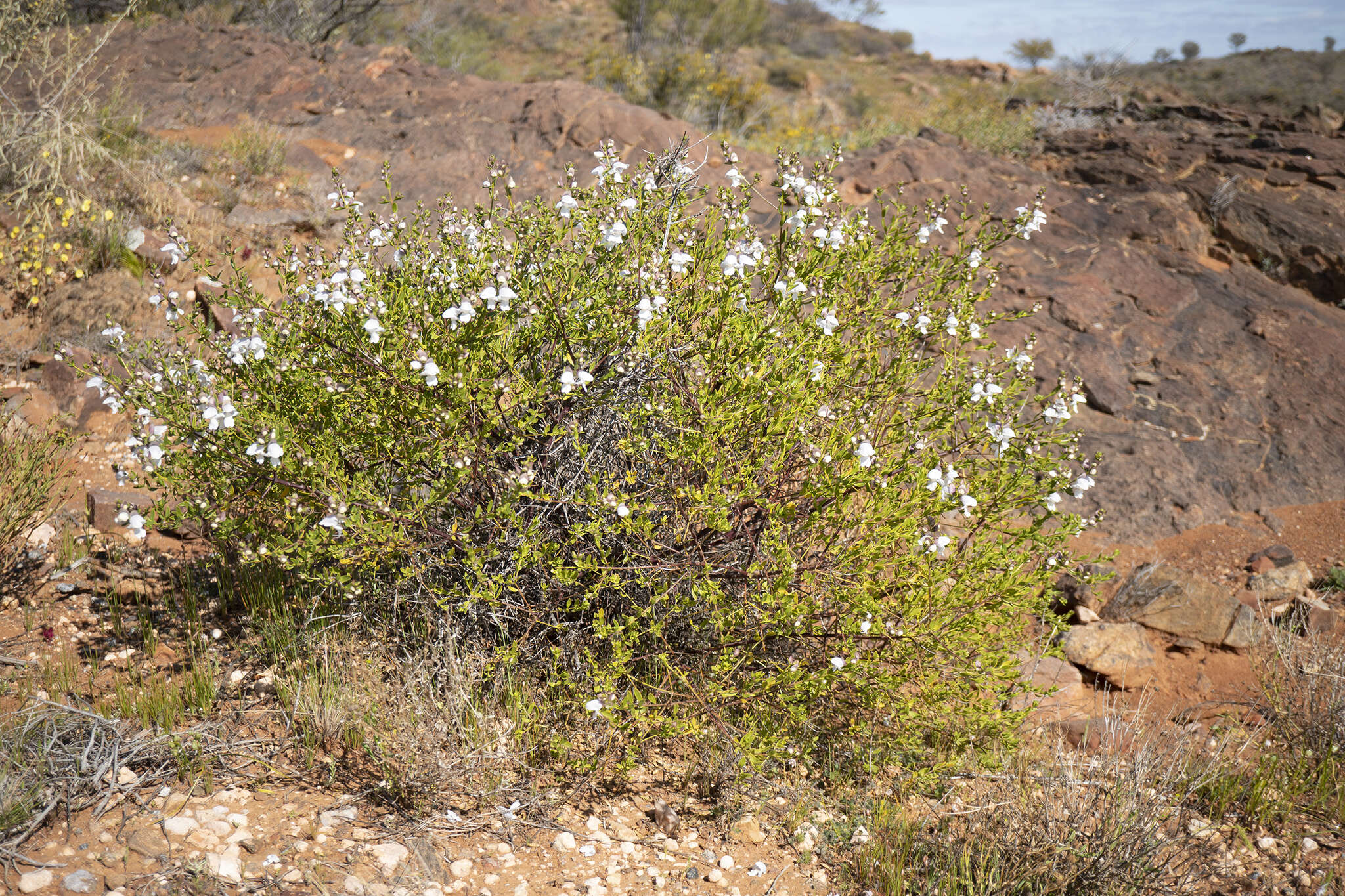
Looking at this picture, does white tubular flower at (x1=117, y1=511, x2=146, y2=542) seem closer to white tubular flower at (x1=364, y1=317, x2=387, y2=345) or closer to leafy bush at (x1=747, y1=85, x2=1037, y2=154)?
white tubular flower at (x1=364, y1=317, x2=387, y2=345)

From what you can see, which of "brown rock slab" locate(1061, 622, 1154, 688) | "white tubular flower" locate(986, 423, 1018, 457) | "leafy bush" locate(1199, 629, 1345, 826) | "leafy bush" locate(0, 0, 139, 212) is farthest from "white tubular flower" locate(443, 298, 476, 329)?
"leafy bush" locate(0, 0, 139, 212)

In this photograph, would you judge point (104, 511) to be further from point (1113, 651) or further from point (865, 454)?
point (1113, 651)

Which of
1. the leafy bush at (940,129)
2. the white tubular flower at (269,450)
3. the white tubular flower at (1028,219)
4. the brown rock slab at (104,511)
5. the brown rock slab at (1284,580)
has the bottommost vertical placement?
the brown rock slab at (1284,580)

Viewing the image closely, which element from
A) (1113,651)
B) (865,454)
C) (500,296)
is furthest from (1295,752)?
(500,296)

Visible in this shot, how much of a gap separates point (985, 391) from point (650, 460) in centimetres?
121

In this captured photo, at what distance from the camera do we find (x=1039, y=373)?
580 cm

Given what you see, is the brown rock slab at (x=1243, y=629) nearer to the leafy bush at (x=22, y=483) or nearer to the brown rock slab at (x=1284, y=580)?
the brown rock slab at (x=1284, y=580)

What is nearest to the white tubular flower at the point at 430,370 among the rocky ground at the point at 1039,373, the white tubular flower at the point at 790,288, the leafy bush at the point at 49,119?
the white tubular flower at the point at 790,288

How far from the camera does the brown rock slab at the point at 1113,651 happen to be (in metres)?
4.15

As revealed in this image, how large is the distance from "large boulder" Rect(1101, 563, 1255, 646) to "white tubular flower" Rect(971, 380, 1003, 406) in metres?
2.16

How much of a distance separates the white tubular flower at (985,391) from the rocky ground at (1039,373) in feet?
3.48

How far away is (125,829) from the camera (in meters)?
2.48

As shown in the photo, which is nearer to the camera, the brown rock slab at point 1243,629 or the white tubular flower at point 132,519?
the white tubular flower at point 132,519

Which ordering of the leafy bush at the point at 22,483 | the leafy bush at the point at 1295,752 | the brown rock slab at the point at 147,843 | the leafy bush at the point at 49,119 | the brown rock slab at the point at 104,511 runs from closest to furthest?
the brown rock slab at the point at 147,843, the leafy bush at the point at 1295,752, the leafy bush at the point at 22,483, the brown rock slab at the point at 104,511, the leafy bush at the point at 49,119
